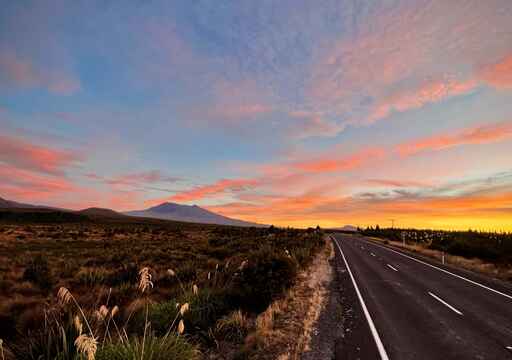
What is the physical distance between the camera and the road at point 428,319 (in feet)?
22.5

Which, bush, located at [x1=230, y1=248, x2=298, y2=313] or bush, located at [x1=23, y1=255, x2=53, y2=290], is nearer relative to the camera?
bush, located at [x1=230, y1=248, x2=298, y2=313]

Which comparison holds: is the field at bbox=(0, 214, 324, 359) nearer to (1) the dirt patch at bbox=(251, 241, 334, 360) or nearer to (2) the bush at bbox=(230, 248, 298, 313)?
(2) the bush at bbox=(230, 248, 298, 313)

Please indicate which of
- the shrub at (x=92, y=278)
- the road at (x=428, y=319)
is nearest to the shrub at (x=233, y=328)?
the road at (x=428, y=319)

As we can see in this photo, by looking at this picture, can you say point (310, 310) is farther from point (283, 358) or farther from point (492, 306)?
point (492, 306)

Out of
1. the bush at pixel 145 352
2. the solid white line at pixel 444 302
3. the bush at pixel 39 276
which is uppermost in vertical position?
the bush at pixel 145 352

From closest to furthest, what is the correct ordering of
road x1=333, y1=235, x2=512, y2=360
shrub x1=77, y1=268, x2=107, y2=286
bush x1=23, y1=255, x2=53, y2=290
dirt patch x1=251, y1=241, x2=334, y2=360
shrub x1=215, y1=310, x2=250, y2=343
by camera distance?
dirt patch x1=251, y1=241, x2=334, y2=360 < road x1=333, y1=235, x2=512, y2=360 < shrub x1=215, y1=310, x2=250, y2=343 < bush x1=23, y1=255, x2=53, y2=290 < shrub x1=77, y1=268, x2=107, y2=286

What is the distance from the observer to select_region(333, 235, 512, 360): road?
22.5 feet

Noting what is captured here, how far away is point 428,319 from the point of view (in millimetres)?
9164

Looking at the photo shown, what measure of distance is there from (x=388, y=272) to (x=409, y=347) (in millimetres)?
12546

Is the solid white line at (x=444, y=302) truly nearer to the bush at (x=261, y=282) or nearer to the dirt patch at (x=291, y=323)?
the dirt patch at (x=291, y=323)

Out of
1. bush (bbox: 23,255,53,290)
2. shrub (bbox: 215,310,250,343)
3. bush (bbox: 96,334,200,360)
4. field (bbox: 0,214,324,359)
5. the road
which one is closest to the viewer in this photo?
bush (bbox: 96,334,200,360)

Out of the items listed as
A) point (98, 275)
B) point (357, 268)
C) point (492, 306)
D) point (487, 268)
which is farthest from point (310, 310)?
point (487, 268)

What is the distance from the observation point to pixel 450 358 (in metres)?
6.46

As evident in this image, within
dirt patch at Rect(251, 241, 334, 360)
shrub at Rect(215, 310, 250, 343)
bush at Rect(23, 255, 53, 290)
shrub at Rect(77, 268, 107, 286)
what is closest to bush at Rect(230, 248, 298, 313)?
dirt patch at Rect(251, 241, 334, 360)
